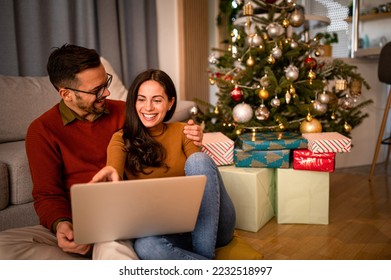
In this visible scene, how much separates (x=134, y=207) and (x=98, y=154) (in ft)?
1.00

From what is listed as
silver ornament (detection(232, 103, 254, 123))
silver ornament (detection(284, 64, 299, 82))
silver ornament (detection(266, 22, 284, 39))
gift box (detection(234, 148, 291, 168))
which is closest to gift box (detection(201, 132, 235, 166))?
gift box (detection(234, 148, 291, 168))

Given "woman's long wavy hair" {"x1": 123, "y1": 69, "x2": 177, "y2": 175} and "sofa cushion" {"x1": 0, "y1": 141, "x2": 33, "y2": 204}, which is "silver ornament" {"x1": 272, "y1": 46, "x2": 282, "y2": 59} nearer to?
"woman's long wavy hair" {"x1": 123, "y1": 69, "x2": 177, "y2": 175}

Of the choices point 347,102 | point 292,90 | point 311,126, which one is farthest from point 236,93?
point 347,102

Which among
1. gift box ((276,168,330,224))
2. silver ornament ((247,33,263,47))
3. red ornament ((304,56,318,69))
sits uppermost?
silver ornament ((247,33,263,47))

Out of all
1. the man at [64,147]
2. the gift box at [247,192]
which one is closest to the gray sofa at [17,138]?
the man at [64,147]

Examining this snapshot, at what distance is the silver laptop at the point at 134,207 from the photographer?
2.07ft

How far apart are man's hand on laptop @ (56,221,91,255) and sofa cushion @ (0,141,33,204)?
338 mm

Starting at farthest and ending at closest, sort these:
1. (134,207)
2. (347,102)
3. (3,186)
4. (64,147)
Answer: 1. (347,102)
2. (3,186)
3. (64,147)
4. (134,207)

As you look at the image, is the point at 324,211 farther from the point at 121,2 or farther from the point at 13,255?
the point at 121,2

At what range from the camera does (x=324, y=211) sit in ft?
4.54

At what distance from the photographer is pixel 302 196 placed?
1385mm

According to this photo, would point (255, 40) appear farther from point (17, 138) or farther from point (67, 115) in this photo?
point (17, 138)

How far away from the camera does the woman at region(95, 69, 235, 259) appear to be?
2.81 feet
